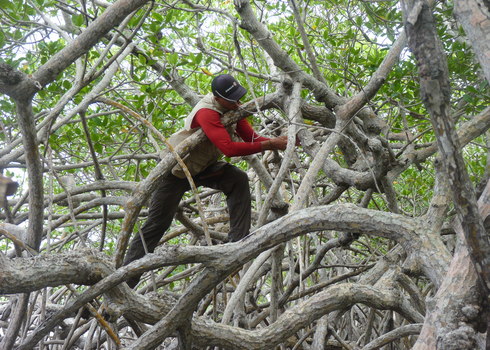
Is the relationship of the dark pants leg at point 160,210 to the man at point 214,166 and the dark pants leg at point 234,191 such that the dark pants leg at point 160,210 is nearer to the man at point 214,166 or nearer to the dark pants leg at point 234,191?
the man at point 214,166

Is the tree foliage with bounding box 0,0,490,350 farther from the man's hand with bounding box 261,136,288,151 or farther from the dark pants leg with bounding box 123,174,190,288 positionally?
the dark pants leg with bounding box 123,174,190,288

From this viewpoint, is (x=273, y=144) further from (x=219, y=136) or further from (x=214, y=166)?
(x=214, y=166)

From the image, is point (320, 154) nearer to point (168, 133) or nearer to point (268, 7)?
point (168, 133)

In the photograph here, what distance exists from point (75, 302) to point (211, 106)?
1394 mm

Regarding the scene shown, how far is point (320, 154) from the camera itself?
2.37m

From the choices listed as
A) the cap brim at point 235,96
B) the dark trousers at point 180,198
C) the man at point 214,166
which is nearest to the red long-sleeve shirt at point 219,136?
the man at point 214,166

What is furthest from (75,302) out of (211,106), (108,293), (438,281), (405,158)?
(405,158)

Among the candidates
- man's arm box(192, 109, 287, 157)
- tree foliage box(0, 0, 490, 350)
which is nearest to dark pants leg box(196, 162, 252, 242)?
tree foliage box(0, 0, 490, 350)

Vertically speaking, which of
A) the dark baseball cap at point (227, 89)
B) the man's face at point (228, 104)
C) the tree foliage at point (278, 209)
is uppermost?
the dark baseball cap at point (227, 89)

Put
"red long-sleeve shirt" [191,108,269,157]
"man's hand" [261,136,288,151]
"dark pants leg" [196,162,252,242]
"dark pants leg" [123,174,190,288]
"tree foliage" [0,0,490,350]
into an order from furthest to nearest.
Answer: "dark pants leg" [196,162,252,242], "dark pants leg" [123,174,190,288], "man's hand" [261,136,288,151], "red long-sleeve shirt" [191,108,269,157], "tree foliage" [0,0,490,350]

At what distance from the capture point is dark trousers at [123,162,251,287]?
9.93 ft

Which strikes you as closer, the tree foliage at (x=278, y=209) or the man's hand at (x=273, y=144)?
the tree foliage at (x=278, y=209)

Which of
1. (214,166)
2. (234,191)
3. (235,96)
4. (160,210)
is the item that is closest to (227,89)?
(235,96)

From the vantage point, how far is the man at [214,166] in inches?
107
